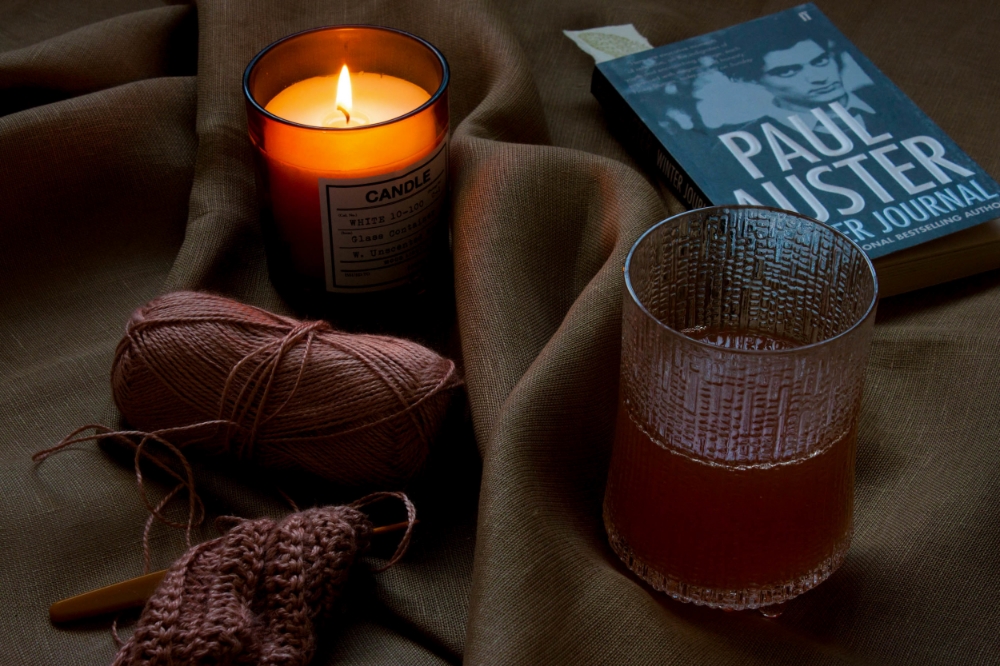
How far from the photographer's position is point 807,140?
0.89 metres

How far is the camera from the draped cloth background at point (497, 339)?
0.60 m

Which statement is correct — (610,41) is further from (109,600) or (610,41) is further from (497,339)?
(109,600)

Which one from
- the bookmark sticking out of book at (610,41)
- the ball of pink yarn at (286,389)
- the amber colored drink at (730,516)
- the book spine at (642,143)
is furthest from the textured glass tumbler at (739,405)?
the bookmark sticking out of book at (610,41)

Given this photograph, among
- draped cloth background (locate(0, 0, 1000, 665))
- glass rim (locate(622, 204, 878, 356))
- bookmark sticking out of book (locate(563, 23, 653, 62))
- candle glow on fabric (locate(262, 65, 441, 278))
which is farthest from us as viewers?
bookmark sticking out of book (locate(563, 23, 653, 62))

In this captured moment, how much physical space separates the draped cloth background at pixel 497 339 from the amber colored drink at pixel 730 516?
0.02m

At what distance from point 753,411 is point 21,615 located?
0.43 meters

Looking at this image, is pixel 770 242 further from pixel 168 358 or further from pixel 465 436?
pixel 168 358

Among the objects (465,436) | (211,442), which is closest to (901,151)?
(465,436)

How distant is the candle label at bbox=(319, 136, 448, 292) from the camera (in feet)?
2.42

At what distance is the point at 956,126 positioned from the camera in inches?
38.2

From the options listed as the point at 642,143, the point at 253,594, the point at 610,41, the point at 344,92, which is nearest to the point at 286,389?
the point at 253,594

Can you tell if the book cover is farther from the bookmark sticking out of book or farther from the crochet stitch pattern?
the crochet stitch pattern

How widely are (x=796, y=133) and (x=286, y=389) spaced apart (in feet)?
1.57

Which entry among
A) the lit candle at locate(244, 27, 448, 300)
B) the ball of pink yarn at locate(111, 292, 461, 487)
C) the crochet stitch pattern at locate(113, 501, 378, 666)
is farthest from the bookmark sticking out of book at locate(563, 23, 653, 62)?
the crochet stitch pattern at locate(113, 501, 378, 666)
